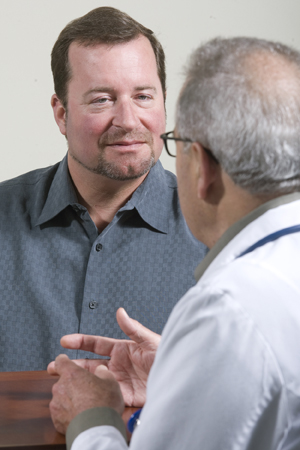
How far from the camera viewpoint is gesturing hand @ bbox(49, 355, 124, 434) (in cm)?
86

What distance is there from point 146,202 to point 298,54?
2.84 feet

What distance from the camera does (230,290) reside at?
648 mm

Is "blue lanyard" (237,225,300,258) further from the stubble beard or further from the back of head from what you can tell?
the back of head

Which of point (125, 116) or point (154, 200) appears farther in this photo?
point (154, 200)

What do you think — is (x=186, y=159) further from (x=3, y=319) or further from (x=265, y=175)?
(x=3, y=319)

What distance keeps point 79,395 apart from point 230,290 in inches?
14.8

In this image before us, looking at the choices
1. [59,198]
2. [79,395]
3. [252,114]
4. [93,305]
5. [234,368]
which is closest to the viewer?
[234,368]

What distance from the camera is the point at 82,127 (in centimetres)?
160

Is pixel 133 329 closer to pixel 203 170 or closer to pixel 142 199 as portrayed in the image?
pixel 203 170

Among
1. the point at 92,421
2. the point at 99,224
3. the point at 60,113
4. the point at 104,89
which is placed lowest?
the point at 99,224

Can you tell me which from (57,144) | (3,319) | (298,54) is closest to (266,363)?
(298,54)

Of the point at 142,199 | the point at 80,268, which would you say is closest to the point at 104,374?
the point at 80,268

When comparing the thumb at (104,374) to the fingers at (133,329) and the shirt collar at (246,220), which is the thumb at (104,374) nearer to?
the fingers at (133,329)

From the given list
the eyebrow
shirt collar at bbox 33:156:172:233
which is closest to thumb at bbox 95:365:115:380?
shirt collar at bbox 33:156:172:233
